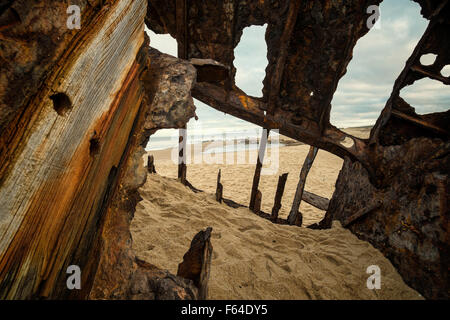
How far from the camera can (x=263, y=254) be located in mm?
2549

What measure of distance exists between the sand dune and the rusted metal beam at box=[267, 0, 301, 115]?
76.6 inches

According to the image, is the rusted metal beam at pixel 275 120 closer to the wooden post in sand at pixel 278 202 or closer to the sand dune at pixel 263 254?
the wooden post in sand at pixel 278 202

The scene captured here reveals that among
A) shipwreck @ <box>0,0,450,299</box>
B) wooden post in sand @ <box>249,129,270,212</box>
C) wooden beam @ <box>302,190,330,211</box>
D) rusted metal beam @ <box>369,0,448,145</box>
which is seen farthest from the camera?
wooden beam @ <box>302,190,330,211</box>

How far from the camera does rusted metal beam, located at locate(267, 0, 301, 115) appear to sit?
2.73m

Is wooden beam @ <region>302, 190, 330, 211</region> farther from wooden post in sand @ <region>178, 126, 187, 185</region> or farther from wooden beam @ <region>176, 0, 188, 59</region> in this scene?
wooden beam @ <region>176, 0, 188, 59</region>

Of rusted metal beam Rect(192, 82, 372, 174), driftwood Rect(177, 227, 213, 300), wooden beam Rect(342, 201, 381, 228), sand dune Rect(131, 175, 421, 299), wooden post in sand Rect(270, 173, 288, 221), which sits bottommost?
driftwood Rect(177, 227, 213, 300)

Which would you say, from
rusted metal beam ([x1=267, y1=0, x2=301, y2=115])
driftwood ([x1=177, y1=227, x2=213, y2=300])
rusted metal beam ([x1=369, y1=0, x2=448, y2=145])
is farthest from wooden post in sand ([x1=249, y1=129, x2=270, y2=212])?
driftwood ([x1=177, y1=227, x2=213, y2=300])

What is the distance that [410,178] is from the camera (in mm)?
2549

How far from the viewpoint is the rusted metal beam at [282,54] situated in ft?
8.95

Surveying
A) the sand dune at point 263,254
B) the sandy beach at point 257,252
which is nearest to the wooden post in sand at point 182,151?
the sandy beach at point 257,252

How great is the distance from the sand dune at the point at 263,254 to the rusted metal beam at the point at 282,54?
1947 mm

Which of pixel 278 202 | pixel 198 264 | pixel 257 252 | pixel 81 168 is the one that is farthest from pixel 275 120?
pixel 81 168

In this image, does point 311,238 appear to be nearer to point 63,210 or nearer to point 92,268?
point 92,268

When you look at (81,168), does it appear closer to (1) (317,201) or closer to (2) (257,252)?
(2) (257,252)
